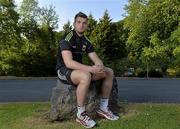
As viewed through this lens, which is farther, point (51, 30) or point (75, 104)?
point (51, 30)

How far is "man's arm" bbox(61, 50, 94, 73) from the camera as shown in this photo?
274 inches

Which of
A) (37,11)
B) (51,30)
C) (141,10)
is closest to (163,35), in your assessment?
(141,10)

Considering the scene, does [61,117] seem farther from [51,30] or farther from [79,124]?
[51,30]

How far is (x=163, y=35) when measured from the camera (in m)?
42.4

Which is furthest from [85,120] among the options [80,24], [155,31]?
[155,31]

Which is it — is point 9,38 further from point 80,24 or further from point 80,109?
point 80,109

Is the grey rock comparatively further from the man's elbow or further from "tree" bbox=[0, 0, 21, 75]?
"tree" bbox=[0, 0, 21, 75]

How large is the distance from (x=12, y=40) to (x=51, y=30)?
7.09m

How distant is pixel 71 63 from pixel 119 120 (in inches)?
47.7

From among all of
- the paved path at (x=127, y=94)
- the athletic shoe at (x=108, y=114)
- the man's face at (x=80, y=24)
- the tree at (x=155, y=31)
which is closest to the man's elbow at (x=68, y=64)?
the man's face at (x=80, y=24)

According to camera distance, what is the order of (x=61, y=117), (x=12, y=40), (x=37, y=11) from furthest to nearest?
1. (x=37, y=11)
2. (x=12, y=40)
3. (x=61, y=117)

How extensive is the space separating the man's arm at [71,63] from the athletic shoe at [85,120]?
27.7 inches

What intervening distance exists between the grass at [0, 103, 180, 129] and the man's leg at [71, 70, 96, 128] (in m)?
0.12

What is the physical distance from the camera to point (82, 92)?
6.94 metres
